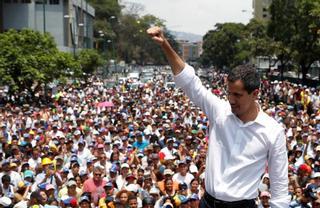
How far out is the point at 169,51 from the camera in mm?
3057

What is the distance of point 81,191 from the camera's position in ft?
29.5

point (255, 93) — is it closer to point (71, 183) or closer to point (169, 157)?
point (71, 183)

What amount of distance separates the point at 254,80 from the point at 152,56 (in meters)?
139

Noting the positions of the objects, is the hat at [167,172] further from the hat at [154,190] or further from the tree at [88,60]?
the tree at [88,60]

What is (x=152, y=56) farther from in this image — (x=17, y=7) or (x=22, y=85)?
(x=22, y=85)

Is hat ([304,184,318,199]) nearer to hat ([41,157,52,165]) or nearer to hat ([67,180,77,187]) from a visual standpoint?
hat ([67,180,77,187])

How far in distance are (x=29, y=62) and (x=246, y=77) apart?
96.4 feet

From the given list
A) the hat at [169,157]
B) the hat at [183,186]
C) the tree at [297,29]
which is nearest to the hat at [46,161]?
the hat at [169,157]

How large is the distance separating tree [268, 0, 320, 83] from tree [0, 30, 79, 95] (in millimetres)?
14814

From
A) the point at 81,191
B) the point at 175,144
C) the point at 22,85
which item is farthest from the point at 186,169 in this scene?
the point at 22,85

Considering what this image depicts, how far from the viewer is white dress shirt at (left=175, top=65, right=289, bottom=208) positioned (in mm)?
2938

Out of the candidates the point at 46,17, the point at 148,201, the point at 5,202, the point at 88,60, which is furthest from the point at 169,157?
the point at 46,17

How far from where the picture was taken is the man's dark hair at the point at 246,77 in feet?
9.47

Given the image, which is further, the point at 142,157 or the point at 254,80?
the point at 142,157
